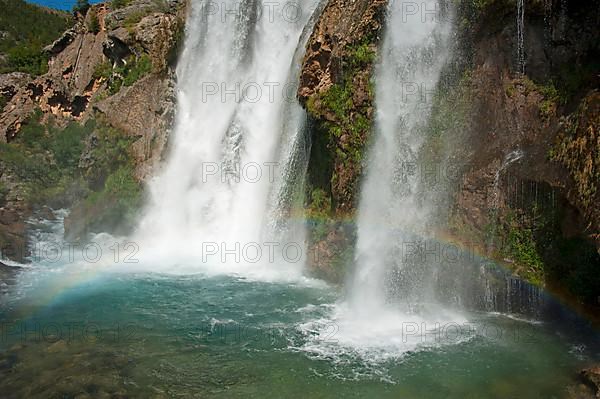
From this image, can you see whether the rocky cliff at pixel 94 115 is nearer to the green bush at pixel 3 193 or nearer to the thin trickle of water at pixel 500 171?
the green bush at pixel 3 193

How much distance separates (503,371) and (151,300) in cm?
835

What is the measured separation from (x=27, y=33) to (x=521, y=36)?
49112 millimetres

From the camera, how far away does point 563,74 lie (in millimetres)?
11273

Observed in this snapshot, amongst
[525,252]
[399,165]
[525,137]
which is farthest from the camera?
[399,165]

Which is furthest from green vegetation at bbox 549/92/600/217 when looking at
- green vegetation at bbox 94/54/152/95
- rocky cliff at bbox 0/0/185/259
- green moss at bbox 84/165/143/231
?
green vegetation at bbox 94/54/152/95

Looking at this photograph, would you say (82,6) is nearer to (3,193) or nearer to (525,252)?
(3,193)

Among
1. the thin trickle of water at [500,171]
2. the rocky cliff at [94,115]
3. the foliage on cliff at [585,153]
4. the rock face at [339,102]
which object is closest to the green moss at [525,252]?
the thin trickle of water at [500,171]

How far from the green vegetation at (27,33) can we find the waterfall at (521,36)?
94.8 feet

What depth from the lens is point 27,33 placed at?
48469mm

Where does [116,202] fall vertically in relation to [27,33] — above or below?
below

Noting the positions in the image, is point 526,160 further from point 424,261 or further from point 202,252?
point 202,252

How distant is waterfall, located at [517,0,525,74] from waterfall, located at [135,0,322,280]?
6.14 meters

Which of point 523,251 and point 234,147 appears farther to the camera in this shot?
point 234,147

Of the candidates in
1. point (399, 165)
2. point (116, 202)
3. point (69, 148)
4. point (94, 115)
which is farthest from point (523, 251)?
point (69, 148)
